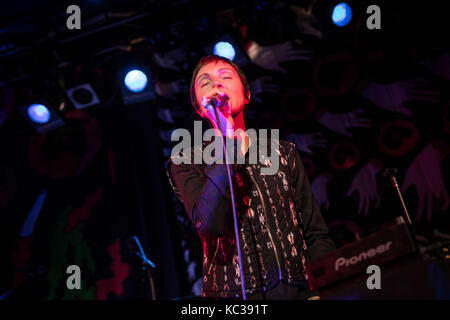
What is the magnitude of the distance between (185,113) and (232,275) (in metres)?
3.49

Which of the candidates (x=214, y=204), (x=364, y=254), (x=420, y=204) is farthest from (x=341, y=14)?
(x=364, y=254)

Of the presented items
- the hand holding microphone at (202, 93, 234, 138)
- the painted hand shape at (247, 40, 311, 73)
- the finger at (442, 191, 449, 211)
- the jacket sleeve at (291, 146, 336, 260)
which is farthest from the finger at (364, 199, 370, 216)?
the hand holding microphone at (202, 93, 234, 138)

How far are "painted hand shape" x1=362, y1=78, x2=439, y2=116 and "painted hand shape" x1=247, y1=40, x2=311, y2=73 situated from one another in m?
0.98

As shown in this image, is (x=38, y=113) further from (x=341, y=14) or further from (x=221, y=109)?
(x=221, y=109)

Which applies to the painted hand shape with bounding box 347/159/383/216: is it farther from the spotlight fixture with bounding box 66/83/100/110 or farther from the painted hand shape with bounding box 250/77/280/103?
the spotlight fixture with bounding box 66/83/100/110

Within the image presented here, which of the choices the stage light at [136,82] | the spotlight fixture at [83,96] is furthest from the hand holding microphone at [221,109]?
the spotlight fixture at [83,96]

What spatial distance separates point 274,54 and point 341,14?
2.87ft

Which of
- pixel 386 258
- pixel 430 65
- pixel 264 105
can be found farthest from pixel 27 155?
pixel 386 258

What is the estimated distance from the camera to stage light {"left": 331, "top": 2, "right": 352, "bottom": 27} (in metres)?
4.35

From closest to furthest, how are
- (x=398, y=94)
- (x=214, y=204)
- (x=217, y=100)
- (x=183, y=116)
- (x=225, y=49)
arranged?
(x=214, y=204), (x=217, y=100), (x=398, y=94), (x=225, y=49), (x=183, y=116)

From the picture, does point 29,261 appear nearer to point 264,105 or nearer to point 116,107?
point 116,107

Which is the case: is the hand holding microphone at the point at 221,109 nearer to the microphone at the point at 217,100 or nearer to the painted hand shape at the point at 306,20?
the microphone at the point at 217,100

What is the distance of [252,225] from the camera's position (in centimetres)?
160

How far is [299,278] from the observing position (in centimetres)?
145
